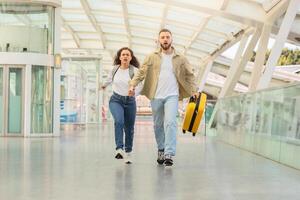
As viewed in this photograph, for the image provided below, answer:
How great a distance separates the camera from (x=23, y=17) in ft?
62.4

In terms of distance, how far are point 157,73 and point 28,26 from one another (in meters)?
11.3

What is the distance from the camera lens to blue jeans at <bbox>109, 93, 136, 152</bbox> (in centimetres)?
921

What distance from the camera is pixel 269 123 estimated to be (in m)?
11.6

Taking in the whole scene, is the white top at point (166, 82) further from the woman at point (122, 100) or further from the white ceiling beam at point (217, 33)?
the white ceiling beam at point (217, 33)

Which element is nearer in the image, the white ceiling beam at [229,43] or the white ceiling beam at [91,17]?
the white ceiling beam at [229,43]

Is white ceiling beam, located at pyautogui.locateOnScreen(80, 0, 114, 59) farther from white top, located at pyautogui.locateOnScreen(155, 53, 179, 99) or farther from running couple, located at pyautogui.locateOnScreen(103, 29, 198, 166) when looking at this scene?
white top, located at pyautogui.locateOnScreen(155, 53, 179, 99)

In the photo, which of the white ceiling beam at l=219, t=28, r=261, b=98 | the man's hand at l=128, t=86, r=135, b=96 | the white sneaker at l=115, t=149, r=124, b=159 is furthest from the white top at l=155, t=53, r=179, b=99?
the white ceiling beam at l=219, t=28, r=261, b=98

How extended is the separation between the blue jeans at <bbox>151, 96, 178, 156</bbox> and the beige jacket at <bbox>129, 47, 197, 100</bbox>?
0.58ft

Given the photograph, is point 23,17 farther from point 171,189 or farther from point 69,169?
point 171,189

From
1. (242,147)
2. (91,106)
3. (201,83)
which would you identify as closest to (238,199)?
(242,147)

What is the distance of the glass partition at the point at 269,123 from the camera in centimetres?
945

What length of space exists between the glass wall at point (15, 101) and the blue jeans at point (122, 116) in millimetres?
9865

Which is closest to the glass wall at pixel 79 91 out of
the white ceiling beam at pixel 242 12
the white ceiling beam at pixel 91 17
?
the white ceiling beam at pixel 91 17

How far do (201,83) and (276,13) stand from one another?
78.2ft
